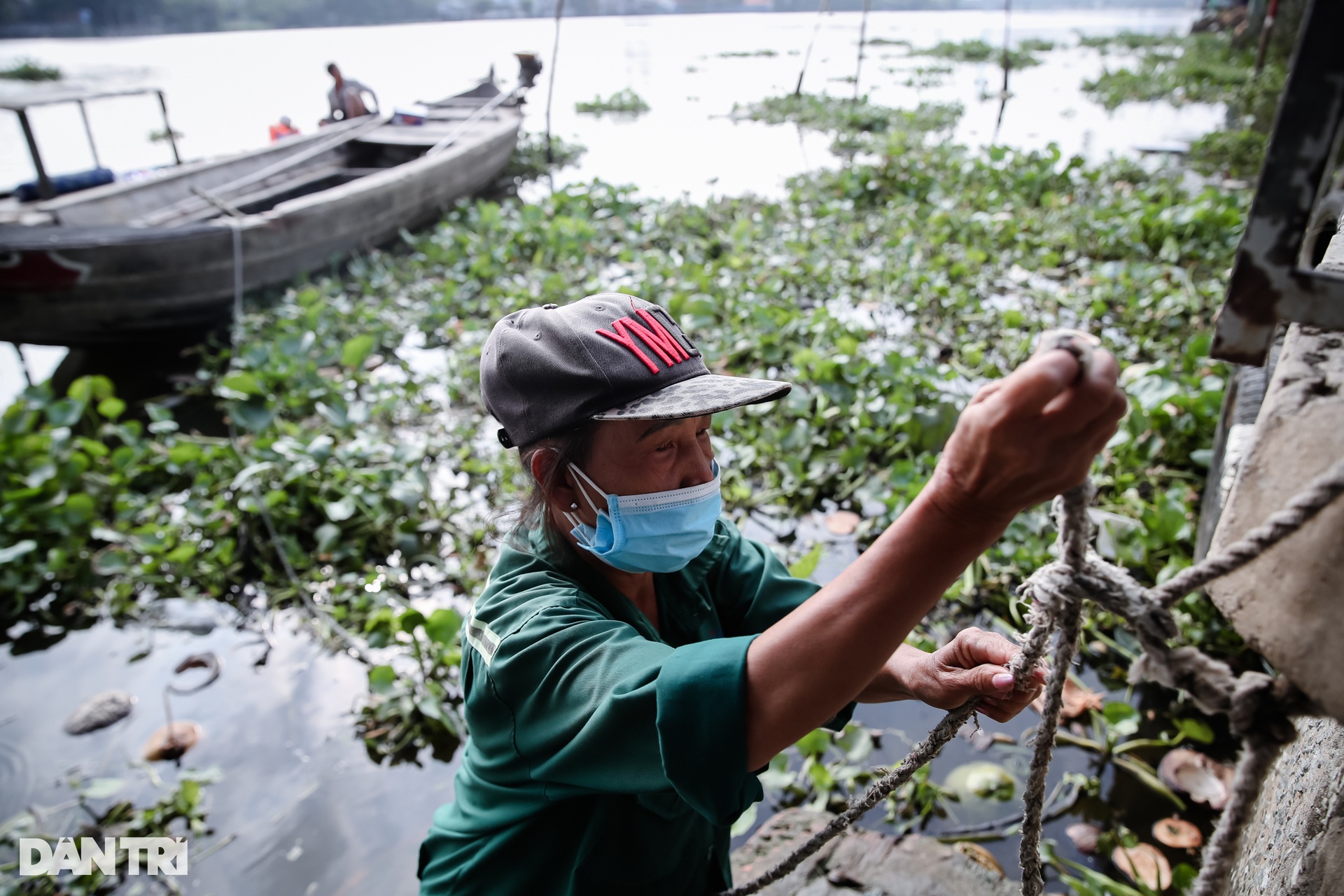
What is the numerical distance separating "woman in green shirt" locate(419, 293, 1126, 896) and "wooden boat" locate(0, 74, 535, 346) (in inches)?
170

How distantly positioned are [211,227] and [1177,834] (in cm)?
531

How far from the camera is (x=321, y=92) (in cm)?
1352

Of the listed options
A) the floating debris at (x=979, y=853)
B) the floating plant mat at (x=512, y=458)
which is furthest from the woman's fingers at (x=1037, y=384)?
the floating debris at (x=979, y=853)

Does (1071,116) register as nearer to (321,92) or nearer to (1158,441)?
(1158,441)

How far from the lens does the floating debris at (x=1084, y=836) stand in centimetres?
178

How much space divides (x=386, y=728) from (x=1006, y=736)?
174cm

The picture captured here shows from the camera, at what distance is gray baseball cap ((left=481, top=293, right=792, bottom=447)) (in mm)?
986

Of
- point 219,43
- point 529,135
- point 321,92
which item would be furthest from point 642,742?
point 219,43

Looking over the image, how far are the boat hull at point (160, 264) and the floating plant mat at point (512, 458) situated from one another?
1.19 feet

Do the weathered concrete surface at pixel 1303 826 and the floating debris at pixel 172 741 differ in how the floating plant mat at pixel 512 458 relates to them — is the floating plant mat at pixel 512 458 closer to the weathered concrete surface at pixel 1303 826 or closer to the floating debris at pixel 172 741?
the floating debris at pixel 172 741

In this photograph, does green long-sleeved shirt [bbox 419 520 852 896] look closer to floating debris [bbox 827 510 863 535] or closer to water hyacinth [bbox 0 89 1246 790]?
water hyacinth [bbox 0 89 1246 790]

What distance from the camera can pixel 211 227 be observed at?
4.61m

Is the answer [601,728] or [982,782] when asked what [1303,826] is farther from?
[982,782]

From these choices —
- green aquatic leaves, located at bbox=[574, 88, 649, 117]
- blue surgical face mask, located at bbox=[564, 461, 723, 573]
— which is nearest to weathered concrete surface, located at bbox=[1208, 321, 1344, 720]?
blue surgical face mask, located at bbox=[564, 461, 723, 573]
